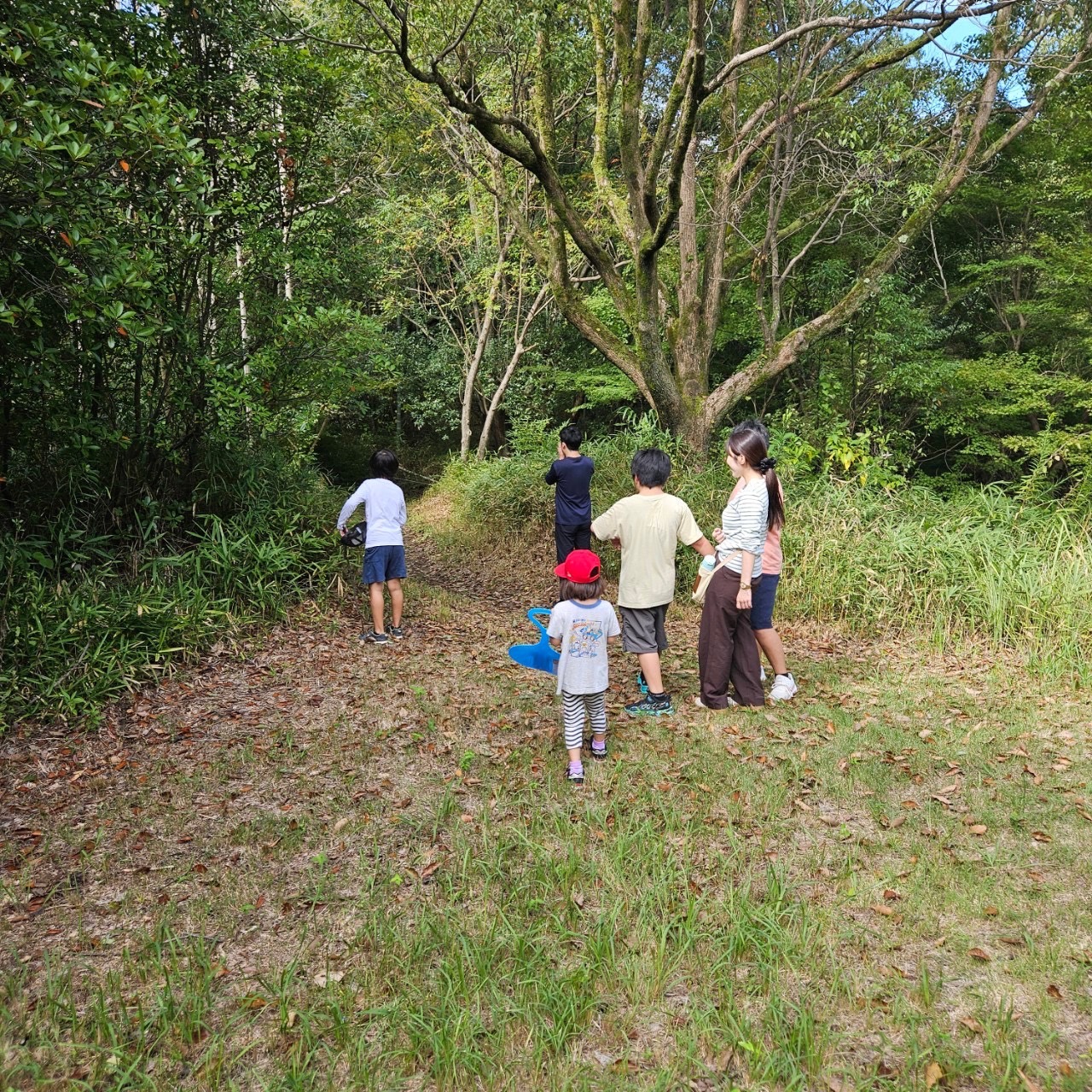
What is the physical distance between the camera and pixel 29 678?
16.8 ft

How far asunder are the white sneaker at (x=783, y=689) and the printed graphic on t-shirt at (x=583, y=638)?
1932mm

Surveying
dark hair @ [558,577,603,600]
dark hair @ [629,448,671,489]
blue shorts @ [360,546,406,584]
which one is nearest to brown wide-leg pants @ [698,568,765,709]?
dark hair @ [629,448,671,489]

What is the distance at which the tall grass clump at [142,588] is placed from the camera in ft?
17.1

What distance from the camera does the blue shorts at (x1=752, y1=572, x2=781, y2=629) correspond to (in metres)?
5.28

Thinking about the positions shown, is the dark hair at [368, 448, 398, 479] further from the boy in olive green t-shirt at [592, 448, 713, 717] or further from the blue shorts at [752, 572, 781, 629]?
the blue shorts at [752, 572, 781, 629]

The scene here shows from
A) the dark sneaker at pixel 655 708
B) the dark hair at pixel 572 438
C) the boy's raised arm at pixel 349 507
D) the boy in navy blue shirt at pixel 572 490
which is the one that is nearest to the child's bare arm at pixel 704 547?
the dark sneaker at pixel 655 708

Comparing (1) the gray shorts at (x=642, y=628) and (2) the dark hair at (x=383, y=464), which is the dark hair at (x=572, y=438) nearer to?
(2) the dark hair at (x=383, y=464)

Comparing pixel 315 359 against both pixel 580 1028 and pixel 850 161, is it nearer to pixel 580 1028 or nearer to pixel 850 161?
pixel 580 1028

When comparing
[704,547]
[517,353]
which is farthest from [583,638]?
[517,353]

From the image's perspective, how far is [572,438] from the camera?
710 centimetres

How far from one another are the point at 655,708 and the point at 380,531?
9.97ft

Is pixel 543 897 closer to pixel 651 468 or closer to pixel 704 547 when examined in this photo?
pixel 704 547

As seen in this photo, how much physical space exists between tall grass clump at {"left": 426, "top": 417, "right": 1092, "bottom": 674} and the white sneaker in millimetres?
1932

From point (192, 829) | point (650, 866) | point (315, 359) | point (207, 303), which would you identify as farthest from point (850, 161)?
point (192, 829)
